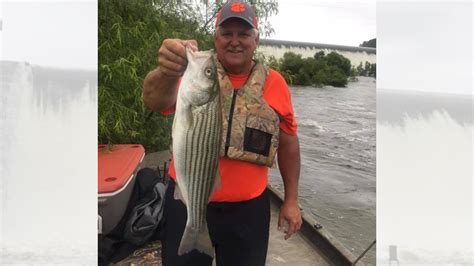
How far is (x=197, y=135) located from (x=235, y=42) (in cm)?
59

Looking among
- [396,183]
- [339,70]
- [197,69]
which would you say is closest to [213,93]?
[197,69]

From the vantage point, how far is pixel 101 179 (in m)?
3.63

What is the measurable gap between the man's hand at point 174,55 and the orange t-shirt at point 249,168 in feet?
1.19

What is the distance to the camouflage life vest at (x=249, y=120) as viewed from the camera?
204cm

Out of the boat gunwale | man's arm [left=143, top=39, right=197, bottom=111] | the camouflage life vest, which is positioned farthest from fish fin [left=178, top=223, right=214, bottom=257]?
the boat gunwale

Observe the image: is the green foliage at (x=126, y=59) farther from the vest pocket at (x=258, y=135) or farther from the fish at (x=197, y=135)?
the fish at (x=197, y=135)

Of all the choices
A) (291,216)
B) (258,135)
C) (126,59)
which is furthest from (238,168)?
(126,59)

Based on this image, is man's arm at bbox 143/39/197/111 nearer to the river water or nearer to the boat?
the boat

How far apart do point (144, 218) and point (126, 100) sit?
1.92 m

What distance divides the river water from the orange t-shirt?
3019mm

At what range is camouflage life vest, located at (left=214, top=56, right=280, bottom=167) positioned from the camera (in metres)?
2.04

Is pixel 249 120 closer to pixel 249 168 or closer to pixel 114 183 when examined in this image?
pixel 249 168

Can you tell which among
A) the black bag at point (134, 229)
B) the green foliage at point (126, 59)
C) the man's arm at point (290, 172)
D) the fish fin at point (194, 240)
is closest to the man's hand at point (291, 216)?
the man's arm at point (290, 172)

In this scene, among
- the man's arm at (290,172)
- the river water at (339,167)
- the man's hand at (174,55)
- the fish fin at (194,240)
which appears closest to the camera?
the man's hand at (174,55)
